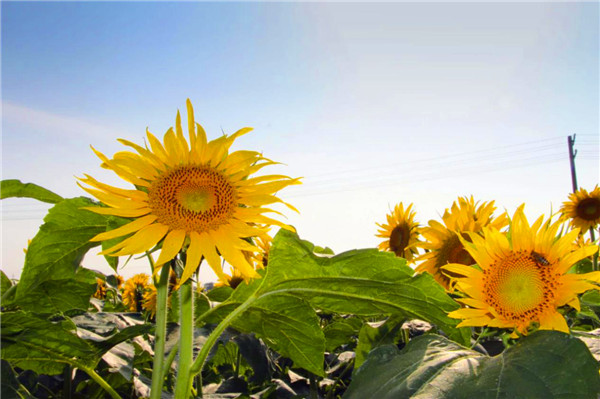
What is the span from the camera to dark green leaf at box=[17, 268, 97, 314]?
78.6 inches

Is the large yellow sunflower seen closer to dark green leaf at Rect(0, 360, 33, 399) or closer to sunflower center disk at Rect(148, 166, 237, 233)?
sunflower center disk at Rect(148, 166, 237, 233)

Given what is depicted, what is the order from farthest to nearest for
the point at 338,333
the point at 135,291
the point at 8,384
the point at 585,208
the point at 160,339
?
1. the point at 585,208
2. the point at 135,291
3. the point at 338,333
4. the point at 160,339
5. the point at 8,384

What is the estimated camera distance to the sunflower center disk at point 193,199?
159cm

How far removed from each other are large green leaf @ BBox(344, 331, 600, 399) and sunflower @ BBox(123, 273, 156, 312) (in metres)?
4.99

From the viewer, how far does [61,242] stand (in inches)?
65.8

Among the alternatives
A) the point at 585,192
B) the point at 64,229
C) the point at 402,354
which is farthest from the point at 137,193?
the point at 585,192

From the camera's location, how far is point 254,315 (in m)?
1.73

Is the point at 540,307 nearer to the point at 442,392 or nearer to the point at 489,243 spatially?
the point at 489,243

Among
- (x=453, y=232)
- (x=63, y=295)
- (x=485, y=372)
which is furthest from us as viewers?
(x=453, y=232)

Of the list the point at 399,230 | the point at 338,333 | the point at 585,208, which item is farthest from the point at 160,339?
the point at 585,208

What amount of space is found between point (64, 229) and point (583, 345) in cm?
145

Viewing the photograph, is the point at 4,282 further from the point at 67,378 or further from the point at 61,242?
the point at 61,242

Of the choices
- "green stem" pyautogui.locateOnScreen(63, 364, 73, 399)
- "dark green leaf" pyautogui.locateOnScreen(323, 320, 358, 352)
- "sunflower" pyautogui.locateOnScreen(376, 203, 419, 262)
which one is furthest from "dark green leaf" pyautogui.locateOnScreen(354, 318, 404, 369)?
"sunflower" pyautogui.locateOnScreen(376, 203, 419, 262)

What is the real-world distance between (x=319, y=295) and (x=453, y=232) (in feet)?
3.78
